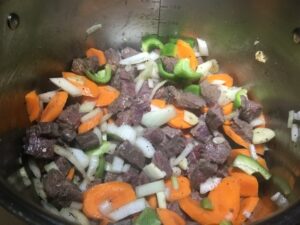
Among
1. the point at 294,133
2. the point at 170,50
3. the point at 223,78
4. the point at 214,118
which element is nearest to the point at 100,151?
the point at 214,118

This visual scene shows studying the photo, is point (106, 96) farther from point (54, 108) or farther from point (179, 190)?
point (179, 190)

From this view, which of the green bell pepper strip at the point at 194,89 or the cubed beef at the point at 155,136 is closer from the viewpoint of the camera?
the cubed beef at the point at 155,136

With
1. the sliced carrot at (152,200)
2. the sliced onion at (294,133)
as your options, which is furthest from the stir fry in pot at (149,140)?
the sliced onion at (294,133)

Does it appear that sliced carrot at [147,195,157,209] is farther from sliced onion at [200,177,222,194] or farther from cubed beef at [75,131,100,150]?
cubed beef at [75,131,100,150]

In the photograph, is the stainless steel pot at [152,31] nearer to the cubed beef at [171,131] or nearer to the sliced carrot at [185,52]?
the sliced carrot at [185,52]

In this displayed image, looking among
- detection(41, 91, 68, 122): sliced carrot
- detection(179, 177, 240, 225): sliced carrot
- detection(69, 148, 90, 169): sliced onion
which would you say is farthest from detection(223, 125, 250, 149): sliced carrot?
detection(41, 91, 68, 122): sliced carrot

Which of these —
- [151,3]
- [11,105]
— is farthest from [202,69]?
[11,105]
